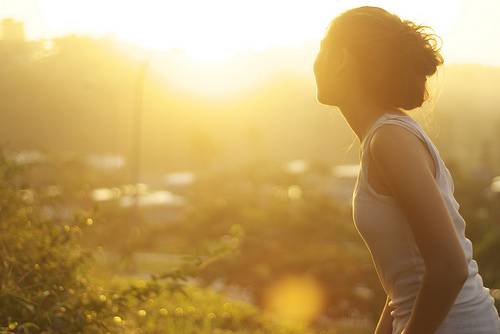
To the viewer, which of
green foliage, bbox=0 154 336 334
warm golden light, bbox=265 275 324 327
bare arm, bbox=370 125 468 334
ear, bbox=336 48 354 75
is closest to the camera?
bare arm, bbox=370 125 468 334

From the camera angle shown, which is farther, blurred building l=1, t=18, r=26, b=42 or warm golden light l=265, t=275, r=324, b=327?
warm golden light l=265, t=275, r=324, b=327

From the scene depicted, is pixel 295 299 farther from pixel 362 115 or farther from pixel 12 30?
pixel 362 115

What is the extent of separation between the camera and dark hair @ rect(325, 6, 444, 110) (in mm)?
2342

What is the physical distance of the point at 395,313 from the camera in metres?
2.41

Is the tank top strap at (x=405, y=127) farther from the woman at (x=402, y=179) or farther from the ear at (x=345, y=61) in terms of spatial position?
the ear at (x=345, y=61)

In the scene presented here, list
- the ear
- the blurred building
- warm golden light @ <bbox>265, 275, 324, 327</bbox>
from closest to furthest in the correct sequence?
the ear, the blurred building, warm golden light @ <bbox>265, 275, 324, 327</bbox>

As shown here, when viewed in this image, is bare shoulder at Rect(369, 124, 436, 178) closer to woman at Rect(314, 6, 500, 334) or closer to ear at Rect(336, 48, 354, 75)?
woman at Rect(314, 6, 500, 334)

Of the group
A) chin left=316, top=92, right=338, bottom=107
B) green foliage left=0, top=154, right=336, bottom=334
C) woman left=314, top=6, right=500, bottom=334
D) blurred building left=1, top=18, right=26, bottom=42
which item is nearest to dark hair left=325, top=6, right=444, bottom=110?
woman left=314, top=6, right=500, bottom=334

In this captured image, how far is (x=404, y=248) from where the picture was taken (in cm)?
228

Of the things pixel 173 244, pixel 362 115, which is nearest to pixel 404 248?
pixel 362 115

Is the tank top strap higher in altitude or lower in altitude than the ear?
lower

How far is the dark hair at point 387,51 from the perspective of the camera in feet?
7.68

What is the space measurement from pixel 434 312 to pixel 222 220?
67.7 feet

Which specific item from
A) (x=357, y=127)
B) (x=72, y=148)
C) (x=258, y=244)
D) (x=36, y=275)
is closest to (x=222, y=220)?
(x=258, y=244)
